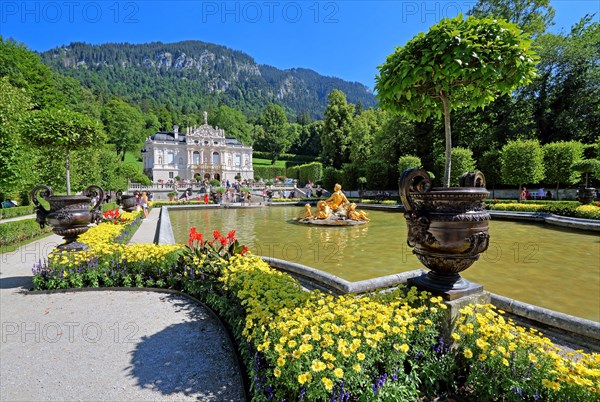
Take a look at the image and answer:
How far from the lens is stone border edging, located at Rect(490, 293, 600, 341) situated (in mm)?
3023

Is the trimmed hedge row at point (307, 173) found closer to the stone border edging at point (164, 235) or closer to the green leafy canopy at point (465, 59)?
the stone border edging at point (164, 235)

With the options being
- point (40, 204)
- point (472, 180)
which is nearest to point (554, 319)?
point (472, 180)

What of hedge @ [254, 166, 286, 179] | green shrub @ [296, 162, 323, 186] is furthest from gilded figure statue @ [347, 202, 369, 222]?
hedge @ [254, 166, 286, 179]

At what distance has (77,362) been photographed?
3.12m

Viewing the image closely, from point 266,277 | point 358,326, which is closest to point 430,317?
point 358,326

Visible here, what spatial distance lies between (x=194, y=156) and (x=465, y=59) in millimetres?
65290

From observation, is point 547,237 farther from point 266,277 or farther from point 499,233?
point 266,277

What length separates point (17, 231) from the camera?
9.77 metres

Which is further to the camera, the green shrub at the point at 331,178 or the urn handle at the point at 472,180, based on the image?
the green shrub at the point at 331,178

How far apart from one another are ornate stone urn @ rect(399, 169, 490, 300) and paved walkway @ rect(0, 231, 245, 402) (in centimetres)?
211

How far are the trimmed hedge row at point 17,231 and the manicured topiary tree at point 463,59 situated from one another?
1170cm

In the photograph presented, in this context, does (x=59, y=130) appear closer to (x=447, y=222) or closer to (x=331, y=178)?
(x=447, y=222)

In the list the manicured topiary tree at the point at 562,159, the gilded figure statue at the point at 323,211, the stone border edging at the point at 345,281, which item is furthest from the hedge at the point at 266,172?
the stone border edging at the point at 345,281

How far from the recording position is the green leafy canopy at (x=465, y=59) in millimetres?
2670
